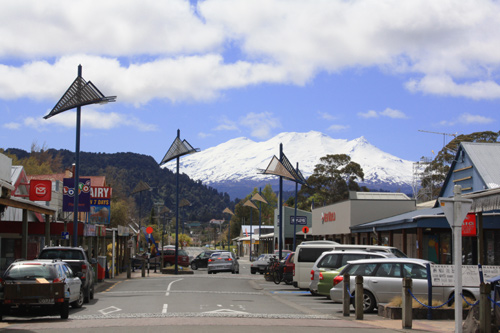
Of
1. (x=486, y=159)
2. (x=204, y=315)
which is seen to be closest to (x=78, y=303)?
(x=204, y=315)

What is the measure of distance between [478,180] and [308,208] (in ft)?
222

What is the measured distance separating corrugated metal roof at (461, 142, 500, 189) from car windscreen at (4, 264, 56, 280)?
21.4 m

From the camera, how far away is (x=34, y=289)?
15.9 meters

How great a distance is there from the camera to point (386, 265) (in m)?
18.2

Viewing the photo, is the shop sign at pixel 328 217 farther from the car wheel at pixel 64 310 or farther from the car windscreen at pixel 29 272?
the car windscreen at pixel 29 272

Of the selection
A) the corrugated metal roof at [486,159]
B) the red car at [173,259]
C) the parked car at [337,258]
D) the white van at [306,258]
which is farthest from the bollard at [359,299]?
the red car at [173,259]

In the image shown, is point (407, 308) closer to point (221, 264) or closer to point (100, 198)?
point (221, 264)

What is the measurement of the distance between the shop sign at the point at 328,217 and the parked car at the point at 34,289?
36.0 metres

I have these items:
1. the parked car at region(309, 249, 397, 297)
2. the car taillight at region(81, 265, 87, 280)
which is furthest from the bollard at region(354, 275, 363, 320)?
the car taillight at region(81, 265, 87, 280)

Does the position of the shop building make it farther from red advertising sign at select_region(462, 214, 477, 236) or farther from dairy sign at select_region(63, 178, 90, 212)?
dairy sign at select_region(63, 178, 90, 212)

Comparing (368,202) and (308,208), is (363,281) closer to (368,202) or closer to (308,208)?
(368,202)

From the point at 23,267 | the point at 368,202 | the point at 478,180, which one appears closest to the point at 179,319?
the point at 23,267

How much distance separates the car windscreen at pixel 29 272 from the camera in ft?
53.1

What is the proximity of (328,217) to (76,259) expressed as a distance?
112ft
